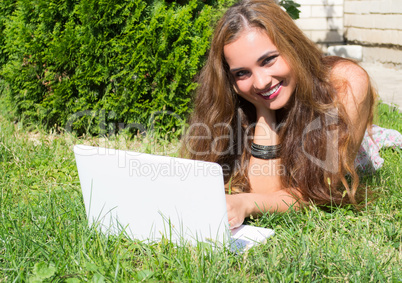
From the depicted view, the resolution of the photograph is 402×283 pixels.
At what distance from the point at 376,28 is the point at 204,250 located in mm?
6695

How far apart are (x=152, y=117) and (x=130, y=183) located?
6.71ft

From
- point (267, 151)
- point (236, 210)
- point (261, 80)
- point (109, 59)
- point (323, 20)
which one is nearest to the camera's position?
point (236, 210)

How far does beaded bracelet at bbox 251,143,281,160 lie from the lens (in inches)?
100

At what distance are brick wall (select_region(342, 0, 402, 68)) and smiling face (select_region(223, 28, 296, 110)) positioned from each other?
17.6ft

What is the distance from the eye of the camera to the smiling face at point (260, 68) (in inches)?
87.2

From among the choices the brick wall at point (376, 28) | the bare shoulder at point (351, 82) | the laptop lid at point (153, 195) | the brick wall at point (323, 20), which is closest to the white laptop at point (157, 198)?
the laptop lid at point (153, 195)

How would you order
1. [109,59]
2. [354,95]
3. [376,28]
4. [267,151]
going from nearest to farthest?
[354,95] < [267,151] < [109,59] < [376,28]

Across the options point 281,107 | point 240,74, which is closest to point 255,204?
point 281,107

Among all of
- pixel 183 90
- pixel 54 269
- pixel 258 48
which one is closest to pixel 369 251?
pixel 258 48

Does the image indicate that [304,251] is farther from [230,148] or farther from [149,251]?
[230,148]

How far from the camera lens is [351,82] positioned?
2.37 meters

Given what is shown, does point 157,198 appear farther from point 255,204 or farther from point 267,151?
point 267,151

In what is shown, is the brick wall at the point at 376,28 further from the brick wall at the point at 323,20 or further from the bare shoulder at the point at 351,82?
the bare shoulder at the point at 351,82

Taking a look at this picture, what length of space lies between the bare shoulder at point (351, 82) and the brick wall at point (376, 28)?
505cm
